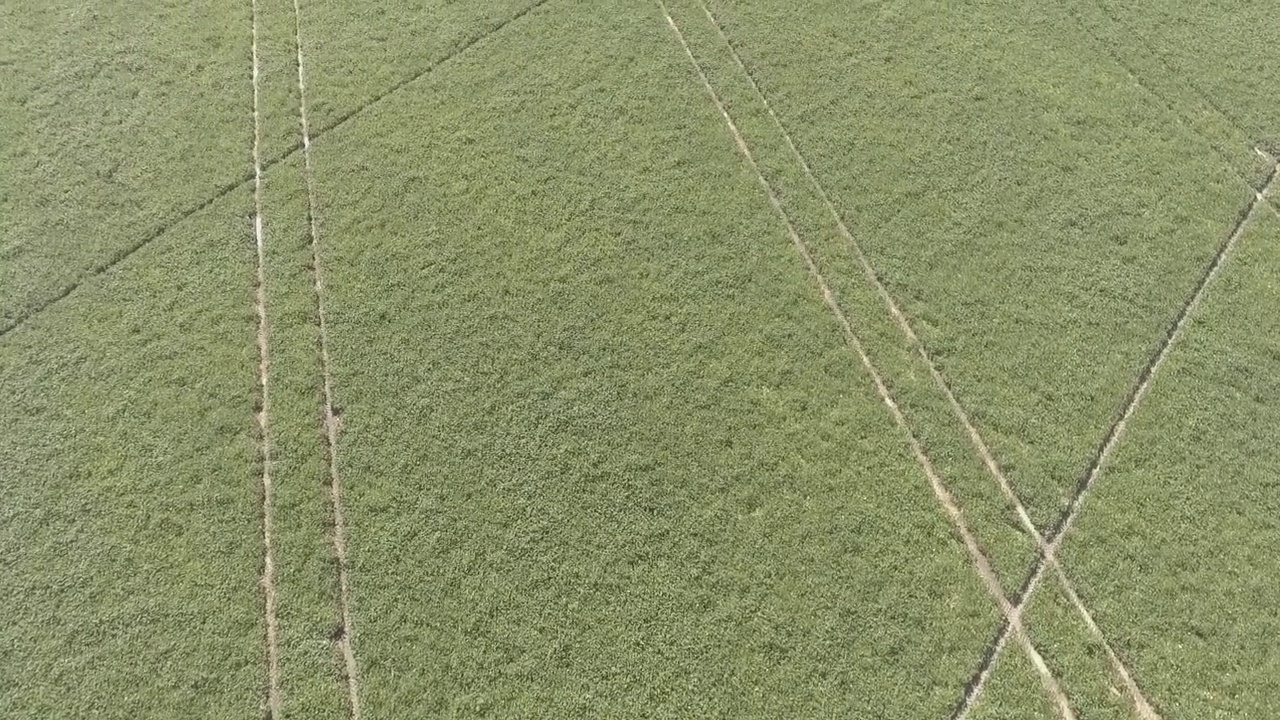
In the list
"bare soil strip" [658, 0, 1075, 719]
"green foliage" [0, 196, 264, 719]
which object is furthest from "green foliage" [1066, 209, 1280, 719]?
"green foliage" [0, 196, 264, 719]

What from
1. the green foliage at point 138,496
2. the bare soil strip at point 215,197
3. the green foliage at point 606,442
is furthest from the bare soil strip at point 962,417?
the green foliage at point 138,496

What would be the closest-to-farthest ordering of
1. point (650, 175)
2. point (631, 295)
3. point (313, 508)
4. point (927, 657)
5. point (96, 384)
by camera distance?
point (927, 657), point (313, 508), point (96, 384), point (631, 295), point (650, 175)

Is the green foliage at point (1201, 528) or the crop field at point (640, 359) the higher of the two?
the crop field at point (640, 359)

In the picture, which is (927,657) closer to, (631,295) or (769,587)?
(769,587)

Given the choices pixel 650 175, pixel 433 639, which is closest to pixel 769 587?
pixel 433 639

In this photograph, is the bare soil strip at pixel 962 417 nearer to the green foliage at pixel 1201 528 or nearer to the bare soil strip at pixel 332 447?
the green foliage at pixel 1201 528

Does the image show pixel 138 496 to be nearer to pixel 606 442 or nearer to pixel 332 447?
pixel 332 447
